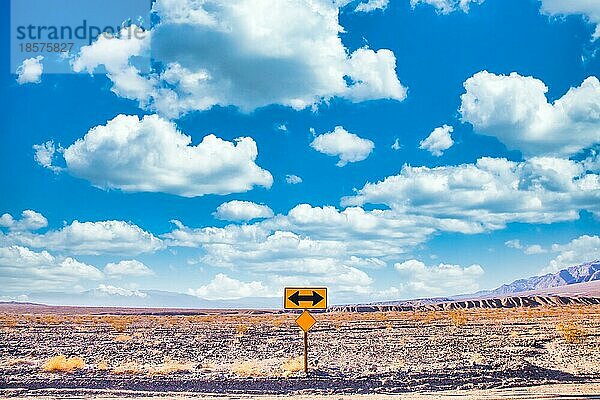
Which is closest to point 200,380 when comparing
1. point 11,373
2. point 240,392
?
point 240,392

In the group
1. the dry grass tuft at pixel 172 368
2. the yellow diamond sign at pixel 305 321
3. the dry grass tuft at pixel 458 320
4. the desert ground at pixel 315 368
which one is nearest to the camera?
the desert ground at pixel 315 368

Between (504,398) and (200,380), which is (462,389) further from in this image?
(200,380)

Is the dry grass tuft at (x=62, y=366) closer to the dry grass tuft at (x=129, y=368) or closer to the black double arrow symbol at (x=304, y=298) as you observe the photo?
the dry grass tuft at (x=129, y=368)

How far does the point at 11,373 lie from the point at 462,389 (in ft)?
54.6

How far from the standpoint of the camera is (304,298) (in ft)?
73.8

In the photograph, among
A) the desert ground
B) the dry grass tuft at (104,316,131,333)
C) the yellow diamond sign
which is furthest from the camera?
the dry grass tuft at (104,316,131,333)

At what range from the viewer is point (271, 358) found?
1096 inches

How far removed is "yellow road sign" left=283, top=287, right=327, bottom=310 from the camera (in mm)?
22375

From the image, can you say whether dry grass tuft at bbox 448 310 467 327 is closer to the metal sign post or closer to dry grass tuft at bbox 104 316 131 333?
dry grass tuft at bbox 104 316 131 333

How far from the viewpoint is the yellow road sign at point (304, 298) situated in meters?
22.4

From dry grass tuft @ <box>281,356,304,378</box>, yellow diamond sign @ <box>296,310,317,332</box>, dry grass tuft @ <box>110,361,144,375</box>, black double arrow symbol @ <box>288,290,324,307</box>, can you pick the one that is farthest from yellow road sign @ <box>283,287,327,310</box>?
dry grass tuft @ <box>110,361,144,375</box>

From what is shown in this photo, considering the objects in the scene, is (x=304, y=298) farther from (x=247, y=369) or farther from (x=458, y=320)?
(x=458, y=320)

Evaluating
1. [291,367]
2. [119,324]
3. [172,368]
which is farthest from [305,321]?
[119,324]

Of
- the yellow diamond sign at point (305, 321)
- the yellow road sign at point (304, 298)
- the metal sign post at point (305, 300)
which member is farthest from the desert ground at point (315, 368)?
the yellow road sign at point (304, 298)
